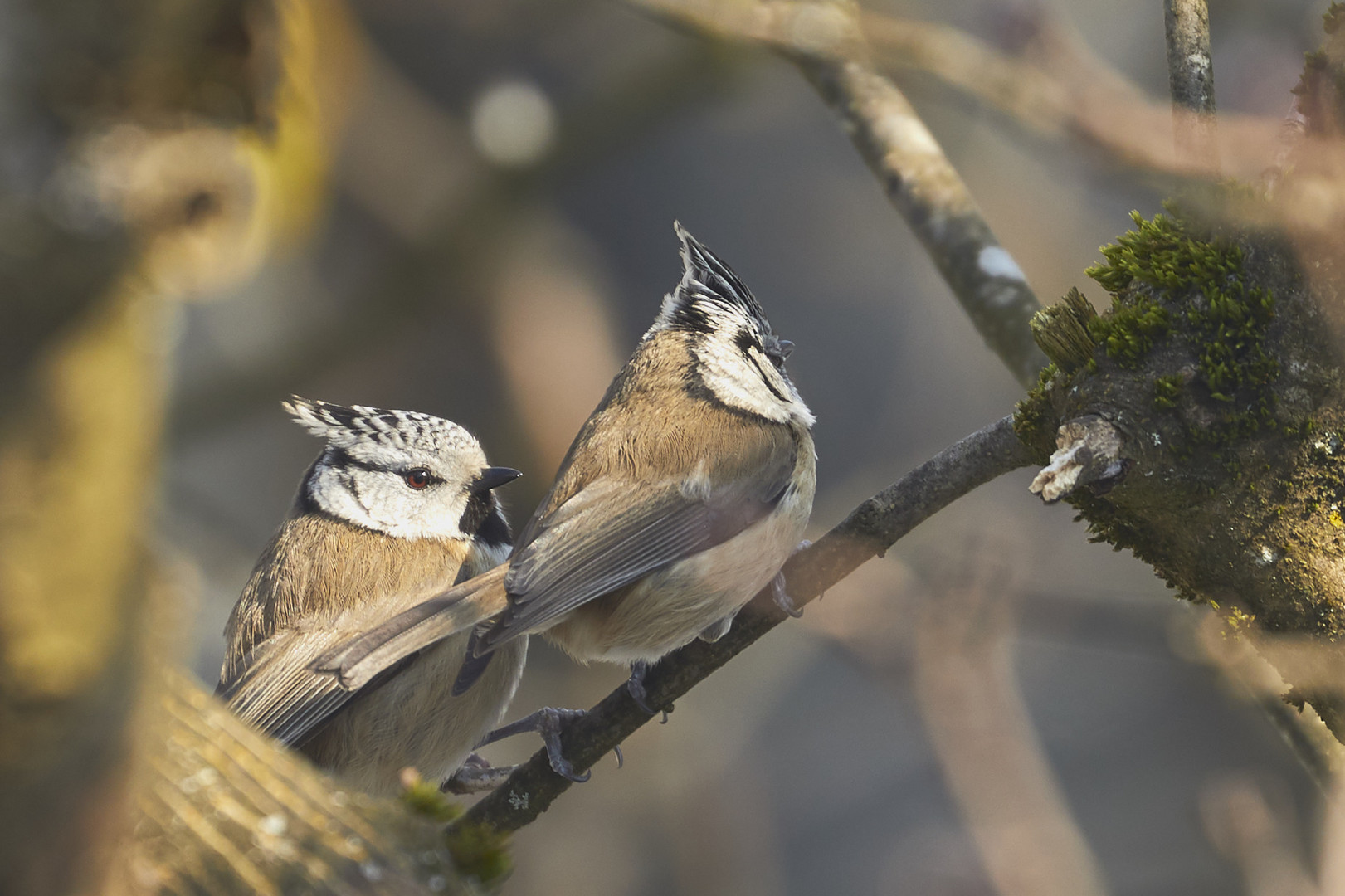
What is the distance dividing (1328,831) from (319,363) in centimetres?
432

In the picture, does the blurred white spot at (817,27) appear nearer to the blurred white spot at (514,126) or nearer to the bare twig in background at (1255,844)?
the bare twig in background at (1255,844)

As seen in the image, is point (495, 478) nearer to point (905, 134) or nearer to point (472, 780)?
point (472, 780)

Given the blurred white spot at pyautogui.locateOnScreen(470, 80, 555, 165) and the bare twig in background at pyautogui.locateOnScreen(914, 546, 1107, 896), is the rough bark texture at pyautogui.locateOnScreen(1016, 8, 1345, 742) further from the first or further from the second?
Result: the blurred white spot at pyautogui.locateOnScreen(470, 80, 555, 165)

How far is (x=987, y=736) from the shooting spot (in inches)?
149

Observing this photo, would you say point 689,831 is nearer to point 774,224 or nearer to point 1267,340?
point 774,224

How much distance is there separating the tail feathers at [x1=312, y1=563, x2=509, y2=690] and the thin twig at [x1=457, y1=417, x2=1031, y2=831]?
0.31 meters

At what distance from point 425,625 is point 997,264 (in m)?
1.53

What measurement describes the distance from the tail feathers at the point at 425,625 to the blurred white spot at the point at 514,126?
10.4ft

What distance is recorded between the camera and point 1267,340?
1.65m

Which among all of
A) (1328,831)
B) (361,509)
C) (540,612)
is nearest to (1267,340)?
(540,612)

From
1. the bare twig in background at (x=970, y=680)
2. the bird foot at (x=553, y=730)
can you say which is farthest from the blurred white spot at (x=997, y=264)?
the bird foot at (x=553, y=730)

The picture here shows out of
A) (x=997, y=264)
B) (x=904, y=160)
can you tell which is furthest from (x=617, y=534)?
(x=904, y=160)

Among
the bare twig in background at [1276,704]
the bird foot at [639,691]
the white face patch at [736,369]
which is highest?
the white face patch at [736,369]

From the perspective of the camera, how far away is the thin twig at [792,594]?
1.97 m
